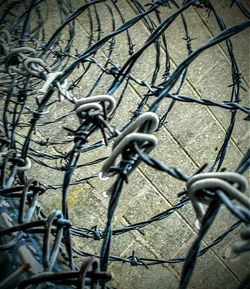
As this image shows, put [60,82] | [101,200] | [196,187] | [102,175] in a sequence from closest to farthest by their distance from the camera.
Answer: [196,187], [102,175], [60,82], [101,200]

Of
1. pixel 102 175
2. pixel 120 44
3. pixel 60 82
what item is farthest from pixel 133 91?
pixel 102 175

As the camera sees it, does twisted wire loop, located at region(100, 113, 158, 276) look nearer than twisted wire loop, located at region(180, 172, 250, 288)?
No

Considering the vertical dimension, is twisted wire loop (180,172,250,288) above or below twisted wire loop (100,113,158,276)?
below

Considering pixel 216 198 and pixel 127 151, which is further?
pixel 127 151

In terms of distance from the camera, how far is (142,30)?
159 inches

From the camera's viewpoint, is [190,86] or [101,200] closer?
[101,200]

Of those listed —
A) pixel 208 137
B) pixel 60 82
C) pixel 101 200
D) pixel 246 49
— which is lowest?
pixel 208 137

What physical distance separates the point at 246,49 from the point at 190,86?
0.93 metres

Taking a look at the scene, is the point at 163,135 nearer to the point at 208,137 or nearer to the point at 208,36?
the point at 208,137

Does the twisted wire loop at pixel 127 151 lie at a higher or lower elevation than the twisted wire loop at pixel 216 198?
higher

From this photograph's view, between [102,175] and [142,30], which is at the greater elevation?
[142,30]

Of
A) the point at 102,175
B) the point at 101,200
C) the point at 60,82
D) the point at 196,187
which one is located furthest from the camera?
the point at 101,200

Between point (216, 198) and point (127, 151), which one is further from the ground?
point (127, 151)

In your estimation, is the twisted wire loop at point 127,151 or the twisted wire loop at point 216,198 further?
the twisted wire loop at point 127,151
